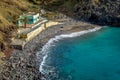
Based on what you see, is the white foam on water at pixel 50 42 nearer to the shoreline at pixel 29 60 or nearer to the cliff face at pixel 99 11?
the shoreline at pixel 29 60

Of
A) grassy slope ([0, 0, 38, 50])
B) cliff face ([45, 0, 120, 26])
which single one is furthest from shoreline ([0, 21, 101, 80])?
cliff face ([45, 0, 120, 26])

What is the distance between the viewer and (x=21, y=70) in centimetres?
6231

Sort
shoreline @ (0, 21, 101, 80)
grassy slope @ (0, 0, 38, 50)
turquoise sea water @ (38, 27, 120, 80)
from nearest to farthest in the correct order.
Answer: shoreline @ (0, 21, 101, 80)
turquoise sea water @ (38, 27, 120, 80)
grassy slope @ (0, 0, 38, 50)

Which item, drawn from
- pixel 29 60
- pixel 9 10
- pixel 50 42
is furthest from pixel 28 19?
pixel 29 60

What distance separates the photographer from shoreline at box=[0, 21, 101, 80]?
59719 mm

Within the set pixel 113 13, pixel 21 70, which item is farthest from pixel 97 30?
pixel 21 70

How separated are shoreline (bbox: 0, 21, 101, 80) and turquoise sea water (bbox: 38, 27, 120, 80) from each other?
12.4ft

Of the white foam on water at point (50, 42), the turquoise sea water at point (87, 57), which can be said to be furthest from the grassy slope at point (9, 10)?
the turquoise sea water at point (87, 57)

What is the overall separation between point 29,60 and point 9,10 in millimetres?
39641

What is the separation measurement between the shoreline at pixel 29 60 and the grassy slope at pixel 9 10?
8638 mm

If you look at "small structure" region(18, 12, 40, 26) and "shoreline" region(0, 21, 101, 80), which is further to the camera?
"small structure" region(18, 12, 40, 26)

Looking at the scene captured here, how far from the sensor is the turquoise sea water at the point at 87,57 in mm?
62375

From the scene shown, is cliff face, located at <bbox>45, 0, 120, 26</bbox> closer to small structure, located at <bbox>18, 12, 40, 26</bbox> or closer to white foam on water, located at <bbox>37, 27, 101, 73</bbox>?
white foam on water, located at <bbox>37, 27, 101, 73</bbox>

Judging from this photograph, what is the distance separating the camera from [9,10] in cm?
10406
